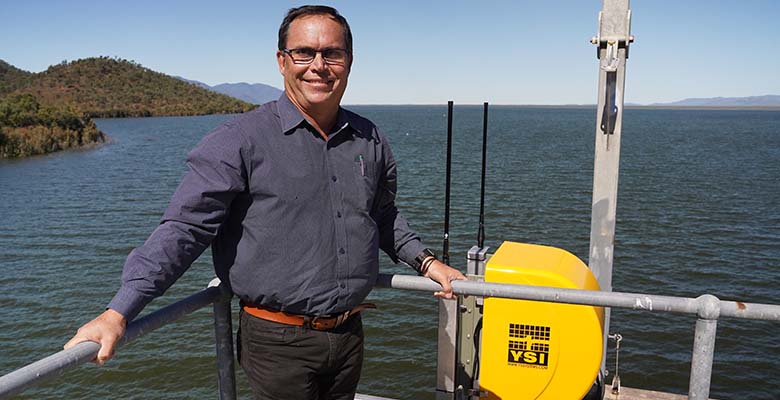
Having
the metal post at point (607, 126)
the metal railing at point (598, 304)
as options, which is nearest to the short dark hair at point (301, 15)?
the metal railing at point (598, 304)

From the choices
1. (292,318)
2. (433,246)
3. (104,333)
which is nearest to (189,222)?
(104,333)

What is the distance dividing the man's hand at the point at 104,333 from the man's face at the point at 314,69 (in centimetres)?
102

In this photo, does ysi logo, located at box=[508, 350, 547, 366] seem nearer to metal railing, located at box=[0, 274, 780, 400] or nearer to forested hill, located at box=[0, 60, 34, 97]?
metal railing, located at box=[0, 274, 780, 400]

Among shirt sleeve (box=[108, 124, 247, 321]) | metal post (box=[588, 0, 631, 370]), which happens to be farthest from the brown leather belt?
metal post (box=[588, 0, 631, 370])

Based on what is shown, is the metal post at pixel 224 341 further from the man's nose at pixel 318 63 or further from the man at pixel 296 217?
the man's nose at pixel 318 63

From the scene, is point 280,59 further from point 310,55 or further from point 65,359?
point 65,359

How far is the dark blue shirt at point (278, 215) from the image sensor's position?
213 cm

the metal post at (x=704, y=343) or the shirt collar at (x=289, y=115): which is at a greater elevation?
the shirt collar at (x=289, y=115)

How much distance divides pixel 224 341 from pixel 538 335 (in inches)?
60.3

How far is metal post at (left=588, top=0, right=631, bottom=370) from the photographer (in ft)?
12.2

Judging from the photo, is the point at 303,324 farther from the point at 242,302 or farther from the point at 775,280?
the point at 775,280

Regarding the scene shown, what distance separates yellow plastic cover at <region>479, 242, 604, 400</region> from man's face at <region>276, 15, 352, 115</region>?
1.24m

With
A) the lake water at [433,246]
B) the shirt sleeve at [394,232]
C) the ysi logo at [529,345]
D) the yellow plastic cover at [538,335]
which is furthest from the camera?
the lake water at [433,246]

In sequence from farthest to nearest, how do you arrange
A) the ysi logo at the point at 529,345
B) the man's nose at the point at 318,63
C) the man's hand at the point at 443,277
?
the ysi logo at the point at 529,345 < the man's hand at the point at 443,277 < the man's nose at the point at 318,63
